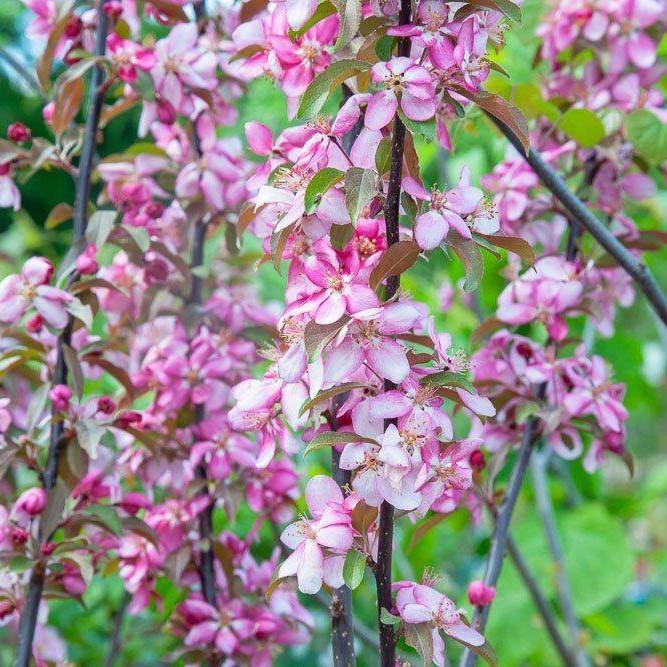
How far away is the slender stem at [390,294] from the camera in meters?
0.75

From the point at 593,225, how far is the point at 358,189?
0.43 metres

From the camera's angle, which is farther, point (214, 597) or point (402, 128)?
point (214, 597)

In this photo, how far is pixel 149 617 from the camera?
2.11 m

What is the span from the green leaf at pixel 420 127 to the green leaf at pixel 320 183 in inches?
2.3

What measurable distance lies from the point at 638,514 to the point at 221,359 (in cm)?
204

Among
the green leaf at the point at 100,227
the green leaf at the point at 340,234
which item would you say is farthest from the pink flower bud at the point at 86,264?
the green leaf at the point at 340,234

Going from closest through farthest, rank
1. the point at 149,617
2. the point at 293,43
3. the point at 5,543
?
the point at 293,43 < the point at 5,543 < the point at 149,617

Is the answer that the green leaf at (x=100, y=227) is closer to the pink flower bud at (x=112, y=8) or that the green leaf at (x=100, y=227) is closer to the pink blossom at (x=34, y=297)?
the pink blossom at (x=34, y=297)

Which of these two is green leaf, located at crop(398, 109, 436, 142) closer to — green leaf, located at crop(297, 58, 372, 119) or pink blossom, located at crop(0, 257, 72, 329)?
green leaf, located at crop(297, 58, 372, 119)

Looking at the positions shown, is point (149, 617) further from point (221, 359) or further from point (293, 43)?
point (293, 43)

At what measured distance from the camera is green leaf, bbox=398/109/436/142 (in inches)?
28.6

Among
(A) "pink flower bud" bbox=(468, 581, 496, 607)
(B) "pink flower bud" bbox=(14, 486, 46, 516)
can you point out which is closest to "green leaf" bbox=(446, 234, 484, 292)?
(A) "pink flower bud" bbox=(468, 581, 496, 607)

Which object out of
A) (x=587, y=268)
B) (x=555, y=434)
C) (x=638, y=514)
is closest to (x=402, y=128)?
(x=587, y=268)

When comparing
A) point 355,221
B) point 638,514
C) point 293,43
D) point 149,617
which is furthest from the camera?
point 638,514
